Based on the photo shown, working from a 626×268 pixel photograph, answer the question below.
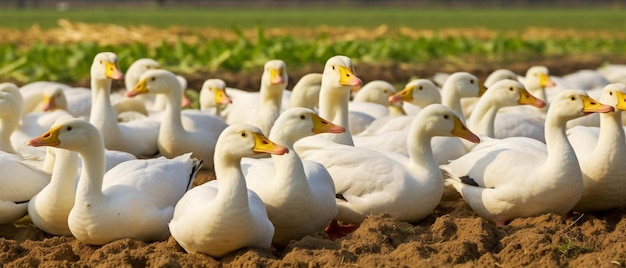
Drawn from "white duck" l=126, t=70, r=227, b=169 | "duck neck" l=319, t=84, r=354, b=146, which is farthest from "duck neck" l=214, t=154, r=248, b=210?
"white duck" l=126, t=70, r=227, b=169

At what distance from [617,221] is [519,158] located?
89 centimetres

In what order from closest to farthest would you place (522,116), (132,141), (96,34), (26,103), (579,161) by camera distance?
(579,161) < (132,141) < (522,116) < (26,103) < (96,34)

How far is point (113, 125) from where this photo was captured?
34.6ft

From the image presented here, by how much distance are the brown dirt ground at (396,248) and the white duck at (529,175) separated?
13 centimetres

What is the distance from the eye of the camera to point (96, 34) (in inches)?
1101

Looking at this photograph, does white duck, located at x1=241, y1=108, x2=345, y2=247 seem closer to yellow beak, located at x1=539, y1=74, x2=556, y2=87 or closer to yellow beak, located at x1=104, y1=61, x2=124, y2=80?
yellow beak, located at x1=104, y1=61, x2=124, y2=80

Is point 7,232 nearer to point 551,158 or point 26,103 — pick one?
point 551,158

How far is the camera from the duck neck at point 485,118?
1040 cm

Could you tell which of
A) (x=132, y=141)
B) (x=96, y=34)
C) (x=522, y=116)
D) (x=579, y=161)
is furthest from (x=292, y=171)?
(x=96, y=34)

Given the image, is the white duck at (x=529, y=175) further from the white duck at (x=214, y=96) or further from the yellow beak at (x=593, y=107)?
the white duck at (x=214, y=96)

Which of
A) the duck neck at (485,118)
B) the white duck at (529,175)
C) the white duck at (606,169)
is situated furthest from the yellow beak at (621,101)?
the duck neck at (485,118)

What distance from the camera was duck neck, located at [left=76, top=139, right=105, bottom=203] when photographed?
23.7 feet

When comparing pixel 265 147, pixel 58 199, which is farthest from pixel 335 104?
pixel 265 147

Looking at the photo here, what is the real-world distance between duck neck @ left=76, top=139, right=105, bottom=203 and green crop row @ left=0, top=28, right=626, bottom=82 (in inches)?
371
